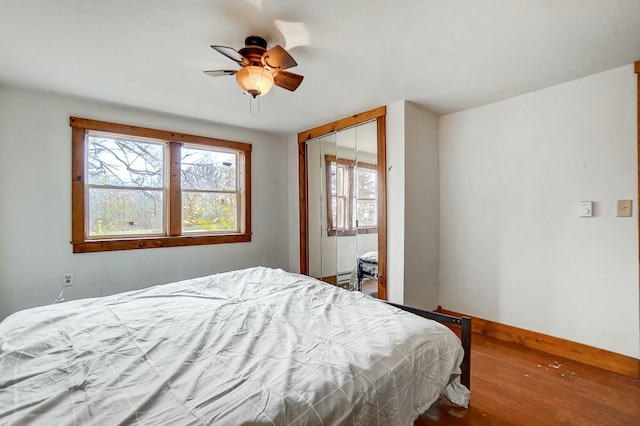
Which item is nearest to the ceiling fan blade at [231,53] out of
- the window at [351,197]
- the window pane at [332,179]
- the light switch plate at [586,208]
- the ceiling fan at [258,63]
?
the ceiling fan at [258,63]

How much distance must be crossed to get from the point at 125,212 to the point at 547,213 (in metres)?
4.19

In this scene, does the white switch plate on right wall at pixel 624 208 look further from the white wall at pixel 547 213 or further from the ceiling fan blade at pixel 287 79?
the ceiling fan blade at pixel 287 79

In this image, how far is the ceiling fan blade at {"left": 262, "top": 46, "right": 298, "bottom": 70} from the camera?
1.71 metres

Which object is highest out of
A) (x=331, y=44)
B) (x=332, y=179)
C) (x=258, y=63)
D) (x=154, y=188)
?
(x=331, y=44)

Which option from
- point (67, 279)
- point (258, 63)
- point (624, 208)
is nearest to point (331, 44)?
point (258, 63)

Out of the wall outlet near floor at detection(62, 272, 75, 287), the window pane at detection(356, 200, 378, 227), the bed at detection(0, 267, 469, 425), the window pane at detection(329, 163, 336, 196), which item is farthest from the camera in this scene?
the window pane at detection(329, 163, 336, 196)

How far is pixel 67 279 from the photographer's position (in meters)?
2.77

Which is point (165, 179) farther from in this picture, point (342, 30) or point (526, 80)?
point (526, 80)

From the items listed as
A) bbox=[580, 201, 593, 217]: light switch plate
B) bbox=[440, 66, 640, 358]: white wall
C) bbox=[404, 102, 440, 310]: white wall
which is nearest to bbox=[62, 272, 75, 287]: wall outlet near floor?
bbox=[404, 102, 440, 310]: white wall

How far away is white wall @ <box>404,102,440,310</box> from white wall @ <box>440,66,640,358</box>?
112mm

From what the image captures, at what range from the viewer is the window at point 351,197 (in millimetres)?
3238

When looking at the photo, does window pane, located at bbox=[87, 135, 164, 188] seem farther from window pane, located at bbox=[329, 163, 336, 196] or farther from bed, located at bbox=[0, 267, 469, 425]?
window pane, located at bbox=[329, 163, 336, 196]

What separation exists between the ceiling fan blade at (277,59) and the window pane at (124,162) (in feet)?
7.07

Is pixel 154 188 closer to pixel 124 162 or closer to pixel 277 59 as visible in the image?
pixel 124 162
